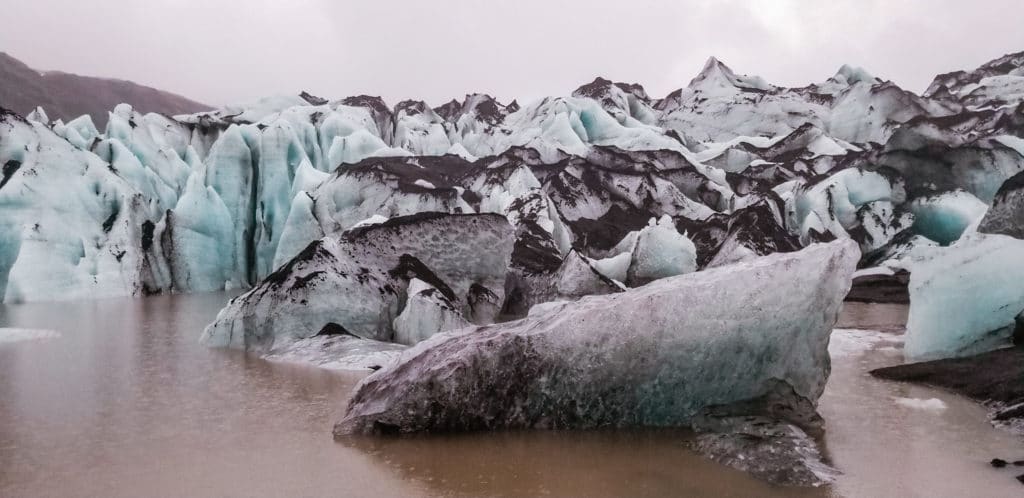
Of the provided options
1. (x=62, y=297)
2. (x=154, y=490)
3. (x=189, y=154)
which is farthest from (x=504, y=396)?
(x=189, y=154)

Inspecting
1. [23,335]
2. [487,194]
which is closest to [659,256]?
[487,194]

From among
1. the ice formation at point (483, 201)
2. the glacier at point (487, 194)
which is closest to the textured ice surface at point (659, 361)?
the ice formation at point (483, 201)

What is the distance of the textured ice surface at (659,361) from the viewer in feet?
19.4

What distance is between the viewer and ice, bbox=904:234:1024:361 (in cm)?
834

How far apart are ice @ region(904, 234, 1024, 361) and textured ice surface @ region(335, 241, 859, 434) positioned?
137 inches

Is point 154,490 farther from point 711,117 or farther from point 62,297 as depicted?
point 711,117

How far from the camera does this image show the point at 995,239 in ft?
28.4

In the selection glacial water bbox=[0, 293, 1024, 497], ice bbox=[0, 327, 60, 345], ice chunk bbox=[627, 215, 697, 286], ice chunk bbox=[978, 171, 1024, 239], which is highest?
ice chunk bbox=[978, 171, 1024, 239]

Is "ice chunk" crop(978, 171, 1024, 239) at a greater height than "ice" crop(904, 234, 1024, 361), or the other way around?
"ice chunk" crop(978, 171, 1024, 239)

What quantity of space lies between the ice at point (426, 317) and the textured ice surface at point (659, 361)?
4.36 meters

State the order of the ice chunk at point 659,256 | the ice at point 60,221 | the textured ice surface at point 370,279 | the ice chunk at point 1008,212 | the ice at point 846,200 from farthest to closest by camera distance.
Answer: the ice at point 846,200 < the ice at point 60,221 < the ice chunk at point 659,256 < the ice chunk at point 1008,212 < the textured ice surface at point 370,279

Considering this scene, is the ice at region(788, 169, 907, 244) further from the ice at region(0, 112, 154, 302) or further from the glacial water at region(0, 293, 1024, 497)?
the ice at region(0, 112, 154, 302)

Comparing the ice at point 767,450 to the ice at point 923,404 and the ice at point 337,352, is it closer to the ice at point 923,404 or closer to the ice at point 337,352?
the ice at point 923,404

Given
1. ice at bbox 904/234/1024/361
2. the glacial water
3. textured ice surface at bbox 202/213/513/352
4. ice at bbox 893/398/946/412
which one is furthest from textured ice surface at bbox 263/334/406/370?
ice at bbox 904/234/1024/361
